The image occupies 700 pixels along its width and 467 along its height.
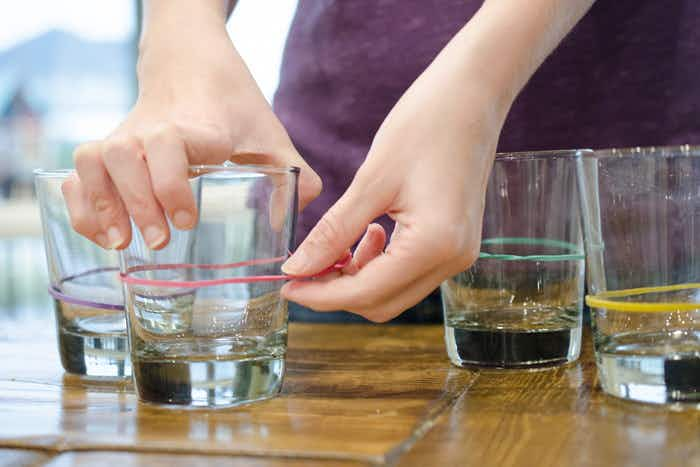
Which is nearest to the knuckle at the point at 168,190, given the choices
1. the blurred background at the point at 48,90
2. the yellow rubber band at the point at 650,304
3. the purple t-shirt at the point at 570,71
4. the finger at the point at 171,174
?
the finger at the point at 171,174

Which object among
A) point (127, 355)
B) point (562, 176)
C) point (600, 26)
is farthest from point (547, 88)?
point (127, 355)

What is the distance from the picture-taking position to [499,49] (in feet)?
2.29

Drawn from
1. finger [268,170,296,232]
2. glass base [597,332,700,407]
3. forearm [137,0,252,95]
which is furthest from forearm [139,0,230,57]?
glass base [597,332,700,407]

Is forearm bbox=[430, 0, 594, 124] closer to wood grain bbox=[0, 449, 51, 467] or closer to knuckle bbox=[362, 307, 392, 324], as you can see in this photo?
knuckle bbox=[362, 307, 392, 324]

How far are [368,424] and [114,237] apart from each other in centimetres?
26

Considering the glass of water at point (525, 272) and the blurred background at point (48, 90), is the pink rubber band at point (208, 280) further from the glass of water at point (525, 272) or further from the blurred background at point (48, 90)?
the blurred background at point (48, 90)

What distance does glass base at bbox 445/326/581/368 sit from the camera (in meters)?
0.79

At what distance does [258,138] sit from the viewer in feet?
2.79

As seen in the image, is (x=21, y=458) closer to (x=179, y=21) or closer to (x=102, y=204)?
(x=102, y=204)

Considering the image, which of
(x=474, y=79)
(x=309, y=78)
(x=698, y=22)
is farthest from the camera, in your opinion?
(x=309, y=78)

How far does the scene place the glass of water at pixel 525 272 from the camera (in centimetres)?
78

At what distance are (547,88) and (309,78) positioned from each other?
12.7 inches

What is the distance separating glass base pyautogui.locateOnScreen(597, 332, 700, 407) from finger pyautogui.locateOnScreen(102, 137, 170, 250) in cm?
35

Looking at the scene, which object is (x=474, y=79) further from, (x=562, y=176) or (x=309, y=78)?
(x=309, y=78)
